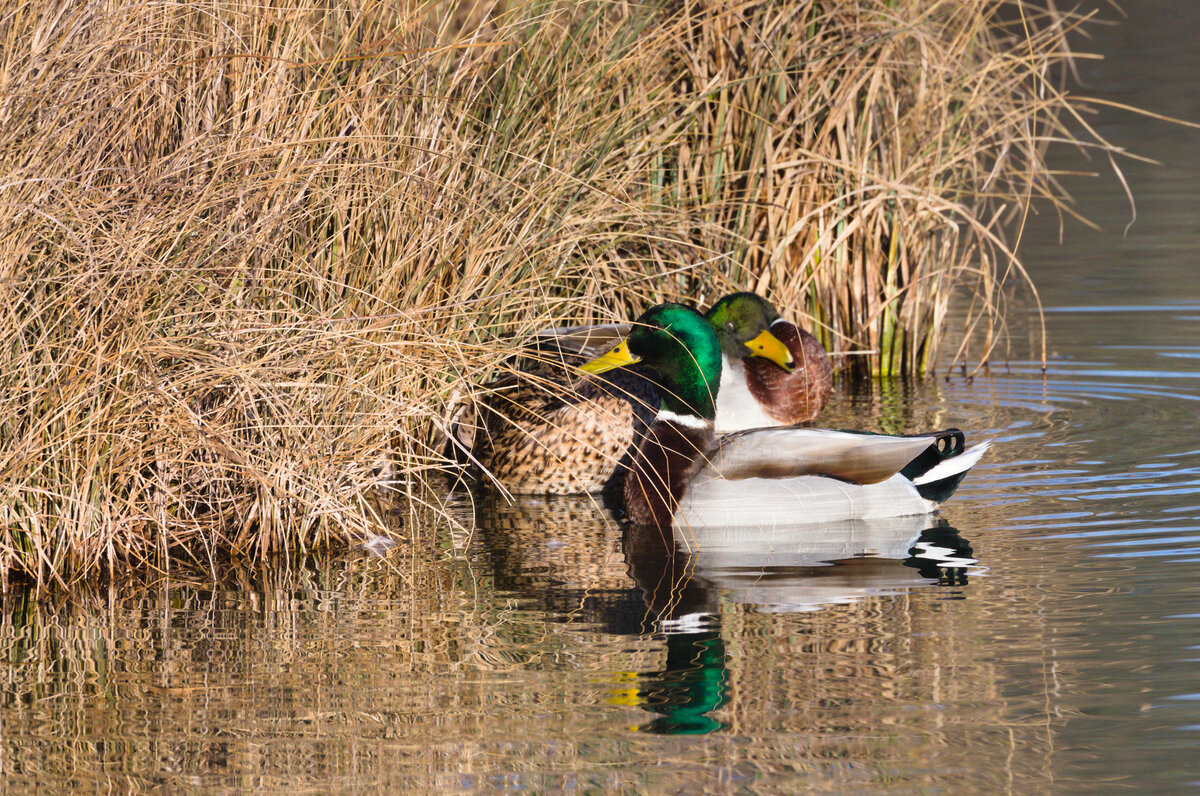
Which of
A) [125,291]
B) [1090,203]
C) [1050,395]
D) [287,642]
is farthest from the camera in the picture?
[1090,203]

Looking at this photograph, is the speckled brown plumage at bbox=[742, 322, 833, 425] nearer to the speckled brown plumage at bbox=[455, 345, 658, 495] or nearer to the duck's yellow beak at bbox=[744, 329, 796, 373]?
the duck's yellow beak at bbox=[744, 329, 796, 373]

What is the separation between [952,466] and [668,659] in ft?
6.89

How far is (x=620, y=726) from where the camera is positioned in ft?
13.1

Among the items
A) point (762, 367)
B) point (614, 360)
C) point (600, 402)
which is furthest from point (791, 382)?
point (614, 360)

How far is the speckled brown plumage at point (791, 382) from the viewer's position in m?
7.98

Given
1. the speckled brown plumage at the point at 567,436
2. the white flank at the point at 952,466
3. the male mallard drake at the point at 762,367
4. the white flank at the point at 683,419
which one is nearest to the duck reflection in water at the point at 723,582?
the white flank at the point at 952,466

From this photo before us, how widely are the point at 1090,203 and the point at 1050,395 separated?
6078 millimetres

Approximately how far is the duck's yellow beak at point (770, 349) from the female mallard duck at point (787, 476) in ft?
4.81

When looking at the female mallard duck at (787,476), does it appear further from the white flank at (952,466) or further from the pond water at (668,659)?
the pond water at (668,659)

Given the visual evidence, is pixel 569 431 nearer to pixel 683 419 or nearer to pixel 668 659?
pixel 683 419

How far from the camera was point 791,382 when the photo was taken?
7.97m

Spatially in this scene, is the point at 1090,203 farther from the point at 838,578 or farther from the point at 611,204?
the point at 838,578

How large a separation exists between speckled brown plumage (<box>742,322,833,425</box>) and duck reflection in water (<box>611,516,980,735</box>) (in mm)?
1767

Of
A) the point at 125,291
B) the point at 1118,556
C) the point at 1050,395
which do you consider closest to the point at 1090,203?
the point at 1050,395
